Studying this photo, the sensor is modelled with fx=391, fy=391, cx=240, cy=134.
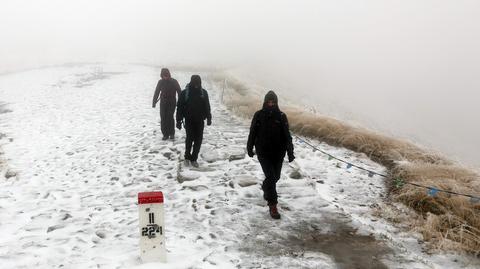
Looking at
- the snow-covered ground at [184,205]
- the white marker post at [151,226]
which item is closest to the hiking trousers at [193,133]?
the snow-covered ground at [184,205]

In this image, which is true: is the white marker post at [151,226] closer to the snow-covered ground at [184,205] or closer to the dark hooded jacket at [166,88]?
the snow-covered ground at [184,205]

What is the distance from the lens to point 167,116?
11.1 m

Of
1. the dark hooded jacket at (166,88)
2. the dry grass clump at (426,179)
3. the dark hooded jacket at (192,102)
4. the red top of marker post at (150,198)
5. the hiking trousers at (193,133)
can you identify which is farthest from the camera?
the dark hooded jacket at (166,88)

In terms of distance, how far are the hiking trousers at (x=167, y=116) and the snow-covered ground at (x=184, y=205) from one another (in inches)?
15.4

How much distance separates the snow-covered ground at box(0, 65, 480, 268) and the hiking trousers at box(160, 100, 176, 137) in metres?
0.39

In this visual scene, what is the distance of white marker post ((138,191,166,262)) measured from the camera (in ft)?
15.9

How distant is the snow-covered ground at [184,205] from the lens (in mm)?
5500

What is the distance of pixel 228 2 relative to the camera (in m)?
131

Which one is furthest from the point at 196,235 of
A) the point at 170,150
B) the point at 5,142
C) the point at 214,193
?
the point at 5,142

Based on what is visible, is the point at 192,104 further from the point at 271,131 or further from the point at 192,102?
the point at 271,131

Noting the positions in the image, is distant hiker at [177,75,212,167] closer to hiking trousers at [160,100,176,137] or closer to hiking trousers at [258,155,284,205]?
hiking trousers at [160,100,176,137]

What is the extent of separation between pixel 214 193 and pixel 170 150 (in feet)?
9.66

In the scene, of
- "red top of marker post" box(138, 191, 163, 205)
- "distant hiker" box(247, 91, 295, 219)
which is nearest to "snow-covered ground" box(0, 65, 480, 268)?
"distant hiker" box(247, 91, 295, 219)

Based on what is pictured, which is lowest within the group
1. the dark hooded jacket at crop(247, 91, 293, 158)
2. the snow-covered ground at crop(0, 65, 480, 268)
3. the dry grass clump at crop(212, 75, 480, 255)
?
the snow-covered ground at crop(0, 65, 480, 268)
